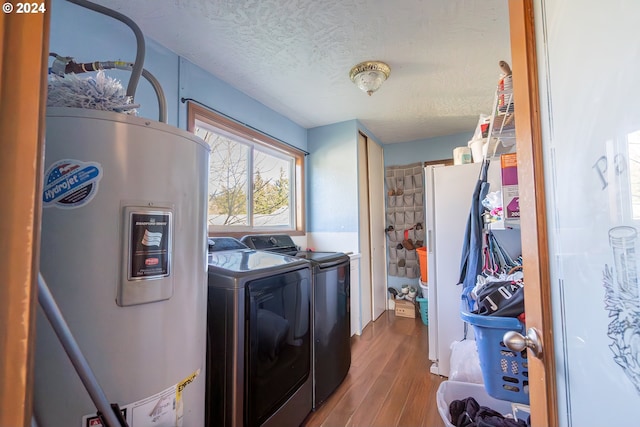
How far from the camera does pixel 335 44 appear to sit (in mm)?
1714

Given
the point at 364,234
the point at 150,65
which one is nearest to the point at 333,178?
the point at 364,234

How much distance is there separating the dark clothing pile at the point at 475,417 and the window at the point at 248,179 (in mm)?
1935

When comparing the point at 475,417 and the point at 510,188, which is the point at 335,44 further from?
the point at 475,417

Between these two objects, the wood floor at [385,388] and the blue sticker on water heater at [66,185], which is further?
the wood floor at [385,388]

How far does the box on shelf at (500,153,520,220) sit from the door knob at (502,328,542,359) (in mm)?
790

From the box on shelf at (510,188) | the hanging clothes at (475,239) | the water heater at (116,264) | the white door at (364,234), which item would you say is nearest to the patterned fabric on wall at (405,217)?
the white door at (364,234)

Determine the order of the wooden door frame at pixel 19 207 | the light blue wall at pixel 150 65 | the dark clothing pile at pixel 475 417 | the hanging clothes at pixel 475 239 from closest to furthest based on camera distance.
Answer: the wooden door frame at pixel 19 207 < the dark clothing pile at pixel 475 417 < the light blue wall at pixel 150 65 < the hanging clothes at pixel 475 239

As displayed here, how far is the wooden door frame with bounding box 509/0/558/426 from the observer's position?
1.95 ft

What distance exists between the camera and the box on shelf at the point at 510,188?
1230 millimetres

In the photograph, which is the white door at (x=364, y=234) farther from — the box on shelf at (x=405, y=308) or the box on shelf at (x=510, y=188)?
the box on shelf at (x=510, y=188)

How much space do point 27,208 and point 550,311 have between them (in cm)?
98

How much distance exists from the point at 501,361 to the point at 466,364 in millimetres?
846

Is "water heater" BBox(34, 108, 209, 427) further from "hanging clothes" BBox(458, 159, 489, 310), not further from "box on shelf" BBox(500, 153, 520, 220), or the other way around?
"hanging clothes" BBox(458, 159, 489, 310)

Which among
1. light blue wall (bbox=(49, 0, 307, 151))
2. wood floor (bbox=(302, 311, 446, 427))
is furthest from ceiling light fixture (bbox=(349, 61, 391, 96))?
wood floor (bbox=(302, 311, 446, 427))
